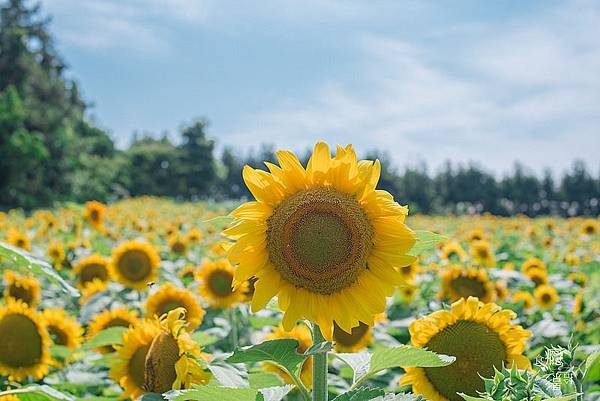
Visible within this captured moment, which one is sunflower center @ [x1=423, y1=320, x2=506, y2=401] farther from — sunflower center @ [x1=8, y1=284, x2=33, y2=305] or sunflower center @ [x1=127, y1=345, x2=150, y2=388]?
sunflower center @ [x1=8, y1=284, x2=33, y2=305]

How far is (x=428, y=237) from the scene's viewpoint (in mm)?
1202

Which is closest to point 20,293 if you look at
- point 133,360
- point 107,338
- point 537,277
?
point 107,338

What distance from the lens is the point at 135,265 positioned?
3988 mm

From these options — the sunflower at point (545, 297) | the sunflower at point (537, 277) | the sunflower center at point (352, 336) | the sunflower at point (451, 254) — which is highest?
the sunflower center at point (352, 336)

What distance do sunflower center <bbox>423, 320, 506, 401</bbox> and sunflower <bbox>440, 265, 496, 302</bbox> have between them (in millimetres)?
2195

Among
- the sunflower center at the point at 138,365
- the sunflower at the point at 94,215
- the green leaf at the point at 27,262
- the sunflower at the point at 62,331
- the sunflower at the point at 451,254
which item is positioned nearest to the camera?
the green leaf at the point at 27,262

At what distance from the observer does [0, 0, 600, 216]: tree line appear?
2352 cm

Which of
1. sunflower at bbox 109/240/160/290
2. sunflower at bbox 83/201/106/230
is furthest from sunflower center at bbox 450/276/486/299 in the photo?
sunflower at bbox 83/201/106/230

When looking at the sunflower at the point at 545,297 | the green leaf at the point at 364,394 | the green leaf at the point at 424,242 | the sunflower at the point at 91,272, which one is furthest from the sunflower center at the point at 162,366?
the sunflower at the point at 545,297

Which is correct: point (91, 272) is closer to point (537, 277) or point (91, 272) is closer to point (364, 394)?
point (537, 277)

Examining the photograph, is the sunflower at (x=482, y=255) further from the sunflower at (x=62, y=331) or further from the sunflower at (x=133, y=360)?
the sunflower at (x=133, y=360)

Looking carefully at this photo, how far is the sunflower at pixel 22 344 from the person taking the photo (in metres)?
2.29

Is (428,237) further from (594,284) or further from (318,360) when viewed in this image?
(594,284)

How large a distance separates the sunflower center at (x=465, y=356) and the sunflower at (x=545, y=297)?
313 centimetres
